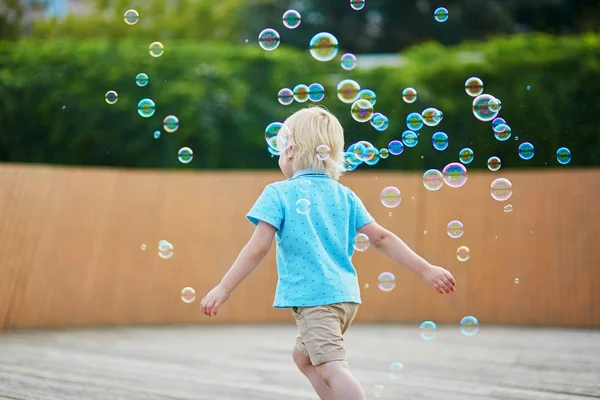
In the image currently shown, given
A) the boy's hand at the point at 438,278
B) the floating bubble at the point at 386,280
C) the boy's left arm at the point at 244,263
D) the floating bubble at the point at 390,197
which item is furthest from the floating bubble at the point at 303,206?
the floating bubble at the point at 386,280

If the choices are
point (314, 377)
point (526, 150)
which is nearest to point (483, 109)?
point (526, 150)

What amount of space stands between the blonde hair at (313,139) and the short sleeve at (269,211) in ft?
0.60

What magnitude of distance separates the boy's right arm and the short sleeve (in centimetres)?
37

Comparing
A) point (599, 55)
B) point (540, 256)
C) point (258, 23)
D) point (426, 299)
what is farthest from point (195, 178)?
point (258, 23)

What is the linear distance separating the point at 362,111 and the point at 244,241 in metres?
A: 3.49

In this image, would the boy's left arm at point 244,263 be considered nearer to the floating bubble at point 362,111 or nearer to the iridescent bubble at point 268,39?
the floating bubble at point 362,111

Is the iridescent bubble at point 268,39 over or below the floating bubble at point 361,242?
over

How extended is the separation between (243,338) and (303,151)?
3.43m

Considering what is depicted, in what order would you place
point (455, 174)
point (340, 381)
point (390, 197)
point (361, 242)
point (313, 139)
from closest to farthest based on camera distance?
point (340, 381), point (313, 139), point (361, 242), point (390, 197), point (455, 174)

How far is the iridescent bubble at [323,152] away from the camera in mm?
2775

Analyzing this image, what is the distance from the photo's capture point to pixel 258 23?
58.9ft

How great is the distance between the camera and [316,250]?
8.78ft

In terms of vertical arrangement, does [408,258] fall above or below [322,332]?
above

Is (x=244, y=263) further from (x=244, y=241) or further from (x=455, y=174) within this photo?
(x=244, y=241)
